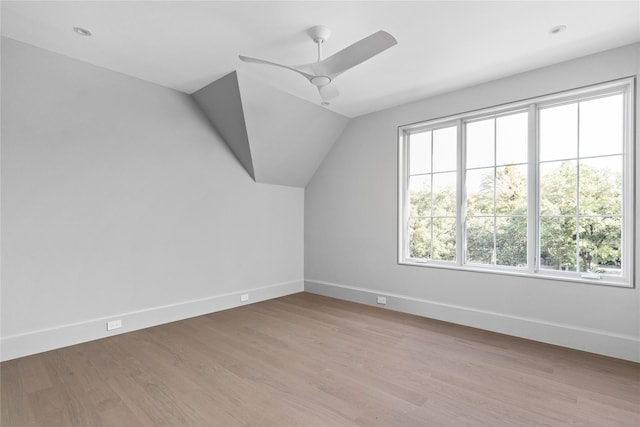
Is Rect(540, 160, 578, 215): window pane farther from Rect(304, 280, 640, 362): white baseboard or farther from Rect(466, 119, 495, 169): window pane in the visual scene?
Rect(304, 280, 640, 362): white baseboard

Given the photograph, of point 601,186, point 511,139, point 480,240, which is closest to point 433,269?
point 480,240

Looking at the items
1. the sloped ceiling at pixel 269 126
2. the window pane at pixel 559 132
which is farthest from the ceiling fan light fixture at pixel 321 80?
the window pane at pixel 559 132

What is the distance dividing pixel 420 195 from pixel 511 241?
3.91 feet

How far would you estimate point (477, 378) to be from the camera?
242 centimetres

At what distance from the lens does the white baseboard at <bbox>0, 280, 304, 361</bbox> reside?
2764 mm

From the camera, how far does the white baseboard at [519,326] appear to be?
9.11 feet

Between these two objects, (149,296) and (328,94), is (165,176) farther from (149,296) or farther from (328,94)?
(328,94)

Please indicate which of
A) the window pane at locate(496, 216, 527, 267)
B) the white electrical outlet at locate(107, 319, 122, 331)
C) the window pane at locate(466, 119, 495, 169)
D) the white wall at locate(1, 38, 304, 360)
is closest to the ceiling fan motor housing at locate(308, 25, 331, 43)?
the white wall at locate(1, 38, 304, 360)

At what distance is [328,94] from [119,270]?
279cm

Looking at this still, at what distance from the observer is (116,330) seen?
3.32m

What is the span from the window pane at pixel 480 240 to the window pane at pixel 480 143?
2.19 ft

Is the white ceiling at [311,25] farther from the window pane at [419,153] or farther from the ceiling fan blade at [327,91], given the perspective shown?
the window pane at [419,153]

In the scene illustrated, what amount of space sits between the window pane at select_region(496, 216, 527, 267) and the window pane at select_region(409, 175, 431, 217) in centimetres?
87

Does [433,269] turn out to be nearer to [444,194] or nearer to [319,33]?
[444,194]
